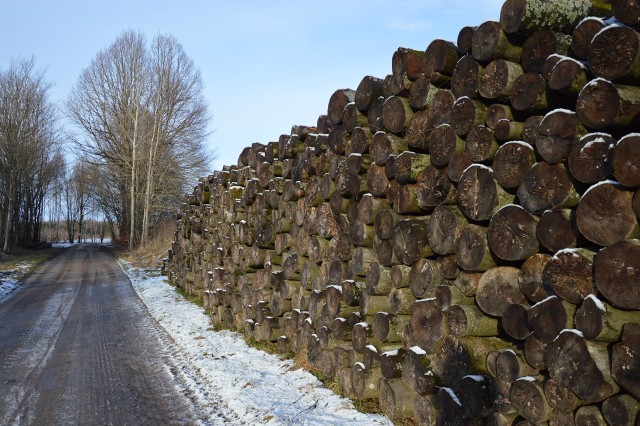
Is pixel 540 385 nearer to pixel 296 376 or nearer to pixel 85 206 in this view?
pixel 296 376

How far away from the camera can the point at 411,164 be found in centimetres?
471

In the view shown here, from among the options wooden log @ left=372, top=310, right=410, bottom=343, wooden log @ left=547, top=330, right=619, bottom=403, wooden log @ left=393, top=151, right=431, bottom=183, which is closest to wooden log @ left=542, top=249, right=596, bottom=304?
wooden log @ left=547, top=330, right=619, bottom=403

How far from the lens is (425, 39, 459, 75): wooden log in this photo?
4.32 metres

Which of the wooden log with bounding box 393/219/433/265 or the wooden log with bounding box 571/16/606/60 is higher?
the wooden log with bounding box 571/16/606/60

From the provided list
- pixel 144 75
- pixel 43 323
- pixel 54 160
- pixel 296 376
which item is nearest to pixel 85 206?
pixel 54 160

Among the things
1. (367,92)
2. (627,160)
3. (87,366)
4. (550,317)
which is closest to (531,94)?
(627,160)

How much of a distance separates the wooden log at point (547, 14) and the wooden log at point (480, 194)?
3.47 feet

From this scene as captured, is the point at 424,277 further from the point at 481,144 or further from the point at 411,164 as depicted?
the point at 481,144

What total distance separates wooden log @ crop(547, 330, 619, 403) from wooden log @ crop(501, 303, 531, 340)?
0.30m

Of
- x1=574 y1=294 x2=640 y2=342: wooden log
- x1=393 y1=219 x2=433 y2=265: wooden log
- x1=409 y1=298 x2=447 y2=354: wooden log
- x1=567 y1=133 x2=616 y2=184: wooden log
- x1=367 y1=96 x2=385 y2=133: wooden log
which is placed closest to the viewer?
x1=574 y1=294 x2=640 y2=342: wooden log

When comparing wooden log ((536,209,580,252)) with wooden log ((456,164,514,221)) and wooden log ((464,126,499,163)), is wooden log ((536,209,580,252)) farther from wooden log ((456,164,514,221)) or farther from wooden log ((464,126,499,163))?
wooden log ((464,126,499,163))

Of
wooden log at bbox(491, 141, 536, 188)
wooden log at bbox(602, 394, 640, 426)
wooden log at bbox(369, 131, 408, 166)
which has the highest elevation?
wooden log at bbox(369, 131, 408, 166)

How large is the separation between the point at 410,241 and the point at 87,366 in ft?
19.3

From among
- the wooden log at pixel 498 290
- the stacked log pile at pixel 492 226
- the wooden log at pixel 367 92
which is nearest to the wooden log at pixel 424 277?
the stacked log pile at pixel 492 226
